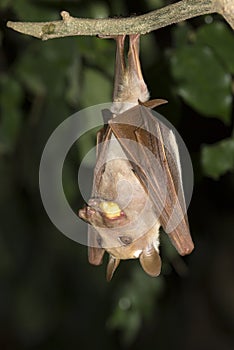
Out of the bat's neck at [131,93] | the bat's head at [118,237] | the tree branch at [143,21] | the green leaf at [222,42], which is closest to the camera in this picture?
the tree branch at [143,21]

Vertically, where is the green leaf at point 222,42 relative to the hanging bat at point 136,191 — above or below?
above

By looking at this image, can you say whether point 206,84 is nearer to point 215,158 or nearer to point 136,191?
point 215,158

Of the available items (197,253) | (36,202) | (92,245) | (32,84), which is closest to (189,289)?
(197,253)

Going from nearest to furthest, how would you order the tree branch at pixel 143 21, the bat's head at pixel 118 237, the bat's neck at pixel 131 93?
the tree branch at pixel 143 21
the bat's head at pixel 118 237
the bat's neck at pixel 131 93

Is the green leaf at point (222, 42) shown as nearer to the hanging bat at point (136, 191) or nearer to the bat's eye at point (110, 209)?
the hanging bat at point (136, 191)

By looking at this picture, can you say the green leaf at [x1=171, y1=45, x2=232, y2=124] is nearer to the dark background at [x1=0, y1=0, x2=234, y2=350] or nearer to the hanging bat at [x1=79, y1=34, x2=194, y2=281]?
the dark background at [x1=0, y1=0, x2=234, y2=350]

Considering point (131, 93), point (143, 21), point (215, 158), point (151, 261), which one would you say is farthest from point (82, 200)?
point (143, 21)

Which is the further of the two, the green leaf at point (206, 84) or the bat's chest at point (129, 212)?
the green leaf at point (206, 84)

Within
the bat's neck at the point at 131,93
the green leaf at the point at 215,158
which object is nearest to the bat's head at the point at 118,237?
the bat's neck at the point at 131,93

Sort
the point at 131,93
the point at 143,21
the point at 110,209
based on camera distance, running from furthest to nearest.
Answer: the point at 131,93 < the point at 110,209 < the point at 143,21
